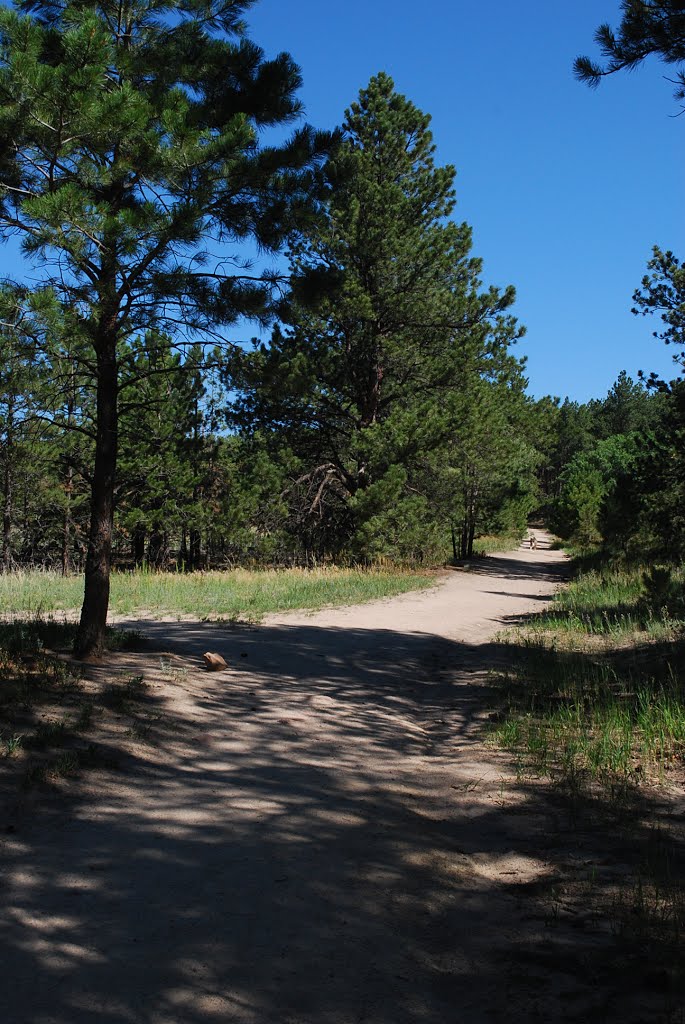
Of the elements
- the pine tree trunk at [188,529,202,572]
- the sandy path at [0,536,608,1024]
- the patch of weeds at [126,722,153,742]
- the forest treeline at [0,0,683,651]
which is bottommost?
the sandy path at [0,536,608,1024]

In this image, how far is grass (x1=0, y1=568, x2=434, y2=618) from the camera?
11.9m

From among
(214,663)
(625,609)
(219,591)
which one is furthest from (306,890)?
(219,591)

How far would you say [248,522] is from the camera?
1975 centimetres

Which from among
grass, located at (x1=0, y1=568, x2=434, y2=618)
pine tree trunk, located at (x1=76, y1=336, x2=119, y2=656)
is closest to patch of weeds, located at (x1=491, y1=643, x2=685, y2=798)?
pine tree trunk, located at (x1=76, y1=336, x2=119, y2=656)

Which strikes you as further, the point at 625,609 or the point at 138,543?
the point at 138,543

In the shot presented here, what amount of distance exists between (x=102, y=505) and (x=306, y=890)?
4529 millimetres

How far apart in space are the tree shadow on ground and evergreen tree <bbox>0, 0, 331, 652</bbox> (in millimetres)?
2866

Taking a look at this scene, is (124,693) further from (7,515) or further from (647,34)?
(7,515)

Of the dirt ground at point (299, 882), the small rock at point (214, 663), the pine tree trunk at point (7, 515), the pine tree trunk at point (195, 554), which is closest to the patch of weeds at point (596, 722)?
the dirt ground at point (299, 882)

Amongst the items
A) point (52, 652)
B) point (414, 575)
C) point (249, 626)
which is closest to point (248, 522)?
point (414, 575)

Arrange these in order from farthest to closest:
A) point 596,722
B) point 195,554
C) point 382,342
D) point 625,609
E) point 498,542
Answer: point 498,542, point 195,554, point 382,342, point 625,609, point 596,722

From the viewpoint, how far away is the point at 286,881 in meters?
3.44

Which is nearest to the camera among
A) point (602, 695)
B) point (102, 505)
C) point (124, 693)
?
point (124, 693)

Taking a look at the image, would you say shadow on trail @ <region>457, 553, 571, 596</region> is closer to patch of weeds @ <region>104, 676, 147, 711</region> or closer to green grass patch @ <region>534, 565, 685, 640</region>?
green grass patch @ <region>534, 565, 685, 640</region>
